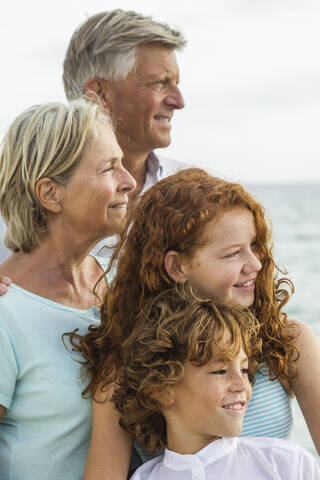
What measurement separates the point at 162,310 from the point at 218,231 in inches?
11.2

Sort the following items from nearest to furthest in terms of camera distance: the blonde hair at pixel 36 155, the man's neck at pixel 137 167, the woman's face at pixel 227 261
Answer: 1. the woman's face at pixel 227 261
2. the blonde hair at pixel 36 155
3. the man's neck at pixel 137 167

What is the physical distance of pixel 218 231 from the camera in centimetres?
197

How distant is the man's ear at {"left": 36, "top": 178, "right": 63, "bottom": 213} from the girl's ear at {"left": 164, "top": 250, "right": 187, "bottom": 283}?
1.61 ft

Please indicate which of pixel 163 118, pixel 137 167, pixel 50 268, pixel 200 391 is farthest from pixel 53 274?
pixel 163 118

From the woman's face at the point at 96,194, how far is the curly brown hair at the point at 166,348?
42cm

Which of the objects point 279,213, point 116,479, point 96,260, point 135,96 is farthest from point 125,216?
point 279,213

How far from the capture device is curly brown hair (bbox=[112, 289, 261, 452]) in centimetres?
183

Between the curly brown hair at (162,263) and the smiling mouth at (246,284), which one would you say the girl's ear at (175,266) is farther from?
the smiling mouth at (246,284)

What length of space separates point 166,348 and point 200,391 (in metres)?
0.15

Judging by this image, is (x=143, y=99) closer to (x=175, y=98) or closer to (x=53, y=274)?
(x=175, y=98)

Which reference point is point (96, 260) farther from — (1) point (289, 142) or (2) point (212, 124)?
A: (1) point (289, 142)

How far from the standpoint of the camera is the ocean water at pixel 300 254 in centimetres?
679

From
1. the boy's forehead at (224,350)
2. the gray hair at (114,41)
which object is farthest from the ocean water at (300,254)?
the gray hair at (114,41)

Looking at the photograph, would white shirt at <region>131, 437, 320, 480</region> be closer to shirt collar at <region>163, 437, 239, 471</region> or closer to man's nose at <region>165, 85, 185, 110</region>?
shirt collar at <region>163, 437, 239, 471</region>
